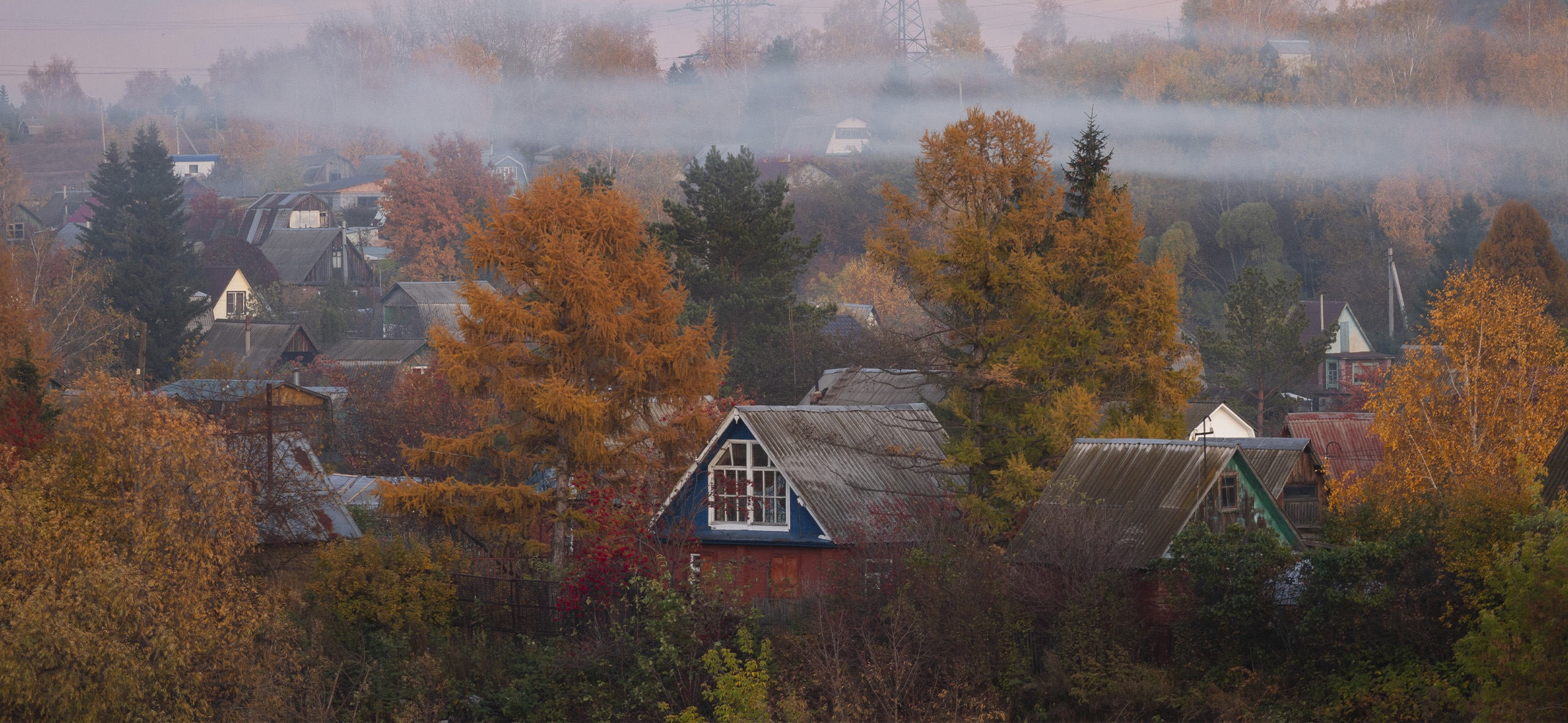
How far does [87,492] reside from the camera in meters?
21.2

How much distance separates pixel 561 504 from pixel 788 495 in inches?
176

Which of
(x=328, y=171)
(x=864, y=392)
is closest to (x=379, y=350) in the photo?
(x=864, y=392)

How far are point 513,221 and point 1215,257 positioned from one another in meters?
63.8

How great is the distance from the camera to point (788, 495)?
26.2 metres

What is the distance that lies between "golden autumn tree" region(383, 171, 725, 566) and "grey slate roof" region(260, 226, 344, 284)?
62.8 meters

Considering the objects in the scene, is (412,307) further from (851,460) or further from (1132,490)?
(1132,490)

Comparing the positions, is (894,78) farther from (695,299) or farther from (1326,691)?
(1326,691)

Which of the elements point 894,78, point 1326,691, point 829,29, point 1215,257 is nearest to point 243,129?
point 829,29

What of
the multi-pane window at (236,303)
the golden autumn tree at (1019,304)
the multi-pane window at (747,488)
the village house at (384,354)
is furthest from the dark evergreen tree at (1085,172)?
the multi-pane window at (236,303)

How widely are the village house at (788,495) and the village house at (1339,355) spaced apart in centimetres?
3478

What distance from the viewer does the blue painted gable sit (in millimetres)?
26016

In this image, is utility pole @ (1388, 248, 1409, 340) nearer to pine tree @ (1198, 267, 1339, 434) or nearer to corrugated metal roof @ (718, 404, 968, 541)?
pine tree @ (1198, 267, 1339, 434)

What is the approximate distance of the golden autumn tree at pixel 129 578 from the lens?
18.2 metres

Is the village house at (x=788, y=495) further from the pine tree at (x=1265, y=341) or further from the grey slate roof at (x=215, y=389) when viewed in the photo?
the pine tree at (x=1265, y=341)
